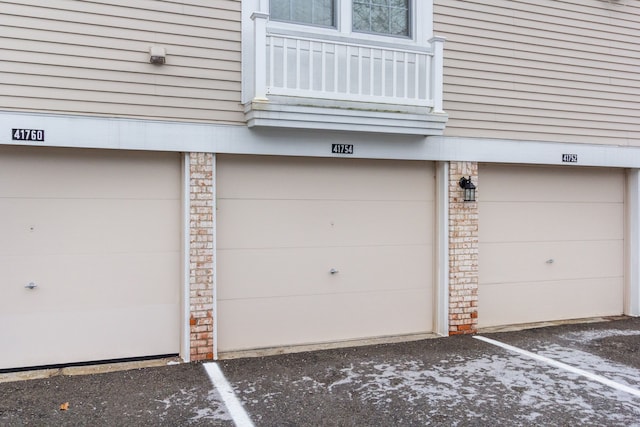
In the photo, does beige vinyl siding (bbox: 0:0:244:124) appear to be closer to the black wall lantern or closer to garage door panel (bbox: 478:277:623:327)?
the black wall lantern

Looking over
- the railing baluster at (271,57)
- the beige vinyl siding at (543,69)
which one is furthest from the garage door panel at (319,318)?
the railing baluster at (271,57)

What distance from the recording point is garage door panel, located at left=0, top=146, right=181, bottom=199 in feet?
16.7

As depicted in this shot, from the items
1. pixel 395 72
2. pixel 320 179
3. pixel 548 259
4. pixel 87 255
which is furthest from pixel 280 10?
pixel 548 259

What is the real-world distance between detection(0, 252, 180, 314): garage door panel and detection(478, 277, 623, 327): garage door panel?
13.3ft

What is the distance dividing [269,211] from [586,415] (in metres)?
3.64

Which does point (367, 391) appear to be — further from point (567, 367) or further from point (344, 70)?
point (344, 70)

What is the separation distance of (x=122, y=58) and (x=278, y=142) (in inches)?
70.2

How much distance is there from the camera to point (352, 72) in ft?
19.4

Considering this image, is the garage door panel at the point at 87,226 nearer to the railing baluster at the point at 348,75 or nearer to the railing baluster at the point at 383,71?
the railing baluster at the point at 348,75

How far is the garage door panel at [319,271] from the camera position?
19.2 ft

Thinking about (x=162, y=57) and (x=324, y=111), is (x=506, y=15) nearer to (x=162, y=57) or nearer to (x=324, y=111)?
(x=324, y=111)

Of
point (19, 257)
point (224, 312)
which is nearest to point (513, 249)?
point (224, 312)

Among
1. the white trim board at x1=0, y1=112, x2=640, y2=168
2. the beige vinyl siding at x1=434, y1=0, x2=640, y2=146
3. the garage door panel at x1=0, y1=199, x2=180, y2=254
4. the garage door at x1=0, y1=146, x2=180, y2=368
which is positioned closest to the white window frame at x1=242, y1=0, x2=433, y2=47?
the beige vinyl siding at x1=434, y1=0, x2=640, y2=146

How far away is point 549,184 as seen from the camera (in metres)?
7.36
